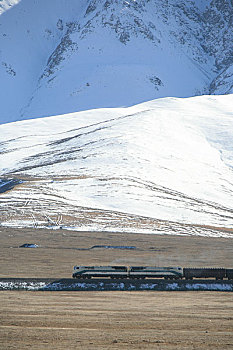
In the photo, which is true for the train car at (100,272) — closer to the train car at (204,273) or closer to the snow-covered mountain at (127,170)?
the train car at (204,273)

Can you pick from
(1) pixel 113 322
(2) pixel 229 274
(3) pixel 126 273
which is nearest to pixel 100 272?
(3) pixel 126 273

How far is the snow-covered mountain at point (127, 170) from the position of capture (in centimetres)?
7138

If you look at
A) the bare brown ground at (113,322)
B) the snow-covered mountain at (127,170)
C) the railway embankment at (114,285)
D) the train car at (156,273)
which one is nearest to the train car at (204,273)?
the train car at (156,273)

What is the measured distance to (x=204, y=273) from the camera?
84.4ft

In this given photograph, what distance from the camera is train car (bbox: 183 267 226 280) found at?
1003 inches

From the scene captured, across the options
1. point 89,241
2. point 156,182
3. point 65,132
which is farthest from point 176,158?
point 89,241

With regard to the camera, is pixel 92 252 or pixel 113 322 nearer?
pixel 113 322

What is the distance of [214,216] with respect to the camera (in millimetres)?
81188

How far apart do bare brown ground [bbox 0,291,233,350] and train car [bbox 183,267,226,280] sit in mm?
5280

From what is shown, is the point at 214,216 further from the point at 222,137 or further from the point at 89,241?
the point at 222,137

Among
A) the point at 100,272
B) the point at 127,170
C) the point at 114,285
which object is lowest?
the point at 127,170

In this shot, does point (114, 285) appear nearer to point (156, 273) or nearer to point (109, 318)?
point (156, 273)

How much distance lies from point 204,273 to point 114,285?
537cm

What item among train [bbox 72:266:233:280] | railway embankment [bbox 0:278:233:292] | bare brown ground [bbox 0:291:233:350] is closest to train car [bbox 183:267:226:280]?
train [bbox 72:266:233:280]
